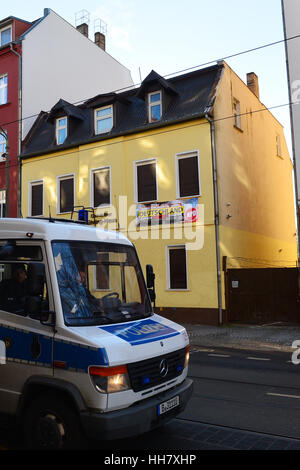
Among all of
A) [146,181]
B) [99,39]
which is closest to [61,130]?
[146,181]

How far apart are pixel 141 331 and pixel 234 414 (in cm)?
230

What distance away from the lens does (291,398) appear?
22.5ft

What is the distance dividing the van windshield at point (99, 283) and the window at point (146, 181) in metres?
13.0

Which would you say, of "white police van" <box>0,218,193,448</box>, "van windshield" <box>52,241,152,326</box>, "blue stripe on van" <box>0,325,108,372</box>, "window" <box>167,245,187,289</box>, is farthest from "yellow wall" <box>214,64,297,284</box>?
"blue stripe on van" <box>0,325,108,372</box>

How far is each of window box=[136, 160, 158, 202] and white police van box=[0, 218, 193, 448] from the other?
13.6m

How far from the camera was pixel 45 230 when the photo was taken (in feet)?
15.9

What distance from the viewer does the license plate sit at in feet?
14.9

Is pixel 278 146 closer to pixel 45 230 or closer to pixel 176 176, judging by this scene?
pixel 176 176

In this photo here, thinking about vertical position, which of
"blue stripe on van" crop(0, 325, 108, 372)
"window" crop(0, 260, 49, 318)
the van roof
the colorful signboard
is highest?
the colorful signboard

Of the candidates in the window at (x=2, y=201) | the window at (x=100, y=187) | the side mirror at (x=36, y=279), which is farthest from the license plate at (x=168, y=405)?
the window at (x=2, y=201)

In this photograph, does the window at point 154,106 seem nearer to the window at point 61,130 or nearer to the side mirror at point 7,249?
the window at point 61,130

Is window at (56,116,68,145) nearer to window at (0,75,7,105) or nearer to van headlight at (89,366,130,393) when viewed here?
window at (0,75,7,105)

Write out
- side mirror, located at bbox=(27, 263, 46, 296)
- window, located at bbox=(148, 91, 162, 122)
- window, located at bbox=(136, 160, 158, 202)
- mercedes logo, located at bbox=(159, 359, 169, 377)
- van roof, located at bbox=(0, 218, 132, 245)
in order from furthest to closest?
window, located at bbox=(148, 91, 162, 122) < window, located at bbox=(136, 160, 158, 202) < van roof, located at bbox=(0, 218, 132, 245) < mercedes logo, located at bbox=(159, 359, 169, 377) < side mirror, located at bbox=(27, 263, 46, 296)

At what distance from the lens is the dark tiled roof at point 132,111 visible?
18359 millimetres
